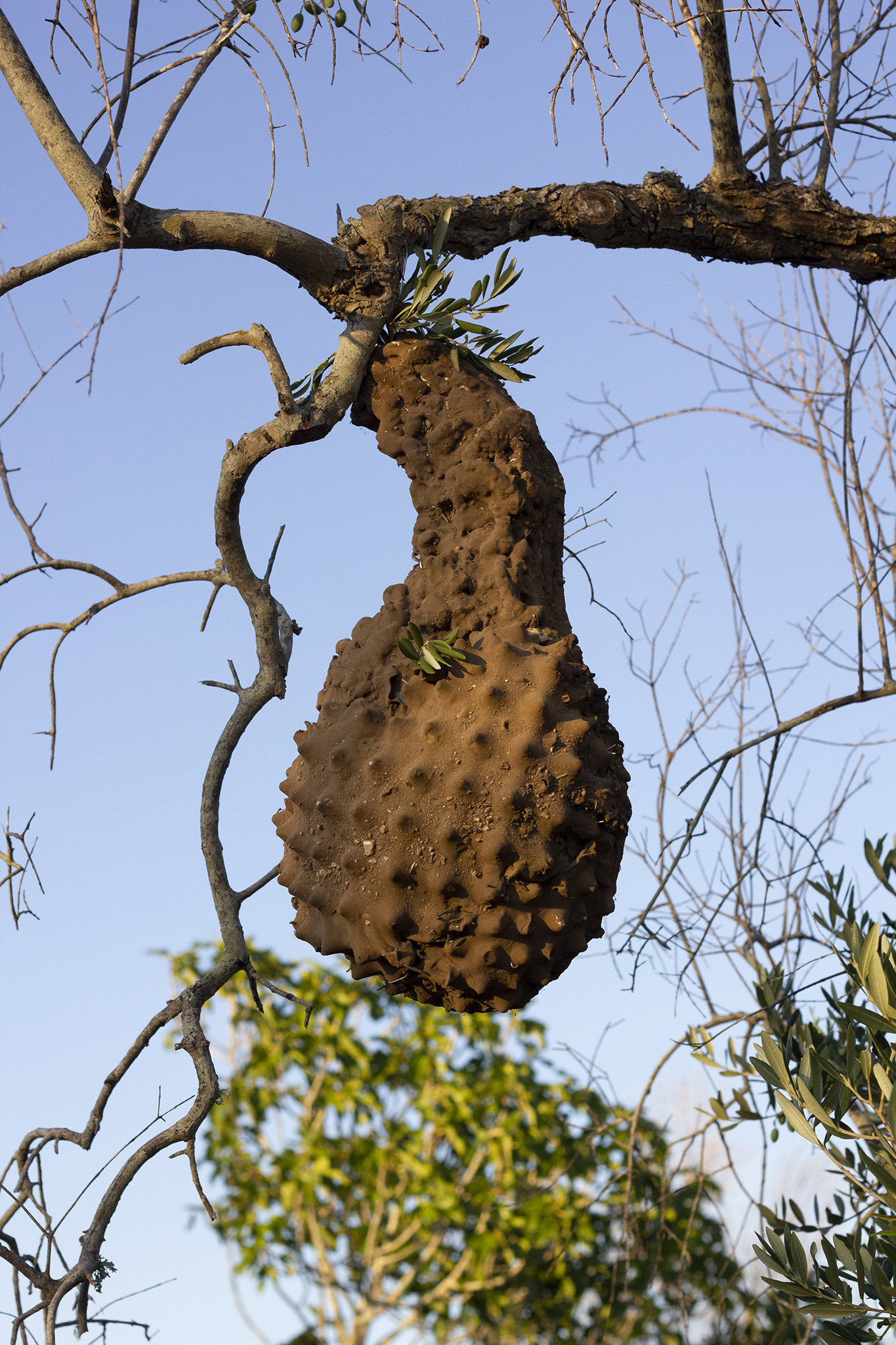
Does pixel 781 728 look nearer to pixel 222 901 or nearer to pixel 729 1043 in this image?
pixel 729 1043

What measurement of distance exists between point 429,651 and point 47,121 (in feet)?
4.37

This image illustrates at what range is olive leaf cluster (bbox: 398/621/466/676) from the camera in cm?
227

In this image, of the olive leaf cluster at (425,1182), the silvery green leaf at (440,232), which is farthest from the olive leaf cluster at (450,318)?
the olive leaf cluster at (425,1182)

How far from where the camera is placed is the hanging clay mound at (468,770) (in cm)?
218

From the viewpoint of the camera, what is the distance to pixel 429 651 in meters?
2.29

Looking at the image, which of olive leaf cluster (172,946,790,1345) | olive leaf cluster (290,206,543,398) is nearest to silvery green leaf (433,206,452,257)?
olive leaf cluster (290,206,543,398)

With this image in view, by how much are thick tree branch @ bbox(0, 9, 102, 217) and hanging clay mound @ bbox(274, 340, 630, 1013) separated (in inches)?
33.8

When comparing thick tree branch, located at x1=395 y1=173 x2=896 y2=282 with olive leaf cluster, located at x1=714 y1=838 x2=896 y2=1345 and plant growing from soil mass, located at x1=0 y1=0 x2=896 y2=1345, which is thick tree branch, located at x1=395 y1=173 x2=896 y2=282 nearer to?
plant growing from soil mass, located at x1=0 y1=0 x2=896 y2=1345

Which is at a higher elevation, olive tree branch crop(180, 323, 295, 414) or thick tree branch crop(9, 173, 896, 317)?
thick tree branch crop(9, 173, 896, 317)

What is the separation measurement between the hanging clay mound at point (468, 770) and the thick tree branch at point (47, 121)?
86 cm

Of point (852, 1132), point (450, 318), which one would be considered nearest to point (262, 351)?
point (450, 318)

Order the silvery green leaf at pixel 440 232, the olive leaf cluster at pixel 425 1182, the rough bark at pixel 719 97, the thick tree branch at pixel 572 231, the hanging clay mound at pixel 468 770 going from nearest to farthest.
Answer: the hanging clay mound at pixel 468 770 → the thick tree branch at pixel 572 231 → the silvery green leaf at pixel 440 232 → the rough bark at pixel 719 97 → the olive leaf cluster at pixel 425 1182

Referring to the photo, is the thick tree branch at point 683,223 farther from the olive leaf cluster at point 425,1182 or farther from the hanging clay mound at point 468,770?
the olive leaf cluster at point 425,1182

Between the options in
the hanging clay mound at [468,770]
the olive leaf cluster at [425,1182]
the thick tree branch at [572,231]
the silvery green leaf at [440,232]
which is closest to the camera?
the hanging clay mound at [468,770]
